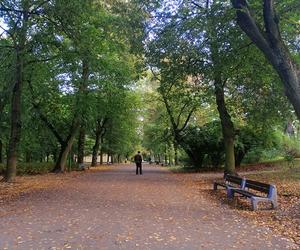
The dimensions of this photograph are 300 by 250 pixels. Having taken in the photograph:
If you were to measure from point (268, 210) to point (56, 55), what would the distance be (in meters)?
13.6

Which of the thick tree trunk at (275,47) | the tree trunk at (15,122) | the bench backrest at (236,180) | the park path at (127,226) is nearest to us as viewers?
the park path at (127,226)

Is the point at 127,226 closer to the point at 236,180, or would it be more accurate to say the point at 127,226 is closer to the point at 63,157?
the point at 236,180

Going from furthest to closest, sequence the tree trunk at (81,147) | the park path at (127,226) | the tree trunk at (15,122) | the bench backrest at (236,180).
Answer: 1. the tree trunk at (81,147)
2. the tree trunk at (15,122)
3. the bench backrest at (236,180)
4. the park path at (127,226)

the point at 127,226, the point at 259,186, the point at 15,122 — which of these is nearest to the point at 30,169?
the point at 15,122

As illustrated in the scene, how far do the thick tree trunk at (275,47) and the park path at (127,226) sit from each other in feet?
10.8

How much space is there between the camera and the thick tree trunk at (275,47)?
9.97 metres

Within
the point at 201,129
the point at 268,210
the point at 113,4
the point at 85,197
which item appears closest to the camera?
the point at 268,210

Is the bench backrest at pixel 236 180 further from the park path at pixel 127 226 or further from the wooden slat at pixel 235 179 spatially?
the park path at pixel 127 226

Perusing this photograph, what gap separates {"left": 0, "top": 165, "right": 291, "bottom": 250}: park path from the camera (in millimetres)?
7547

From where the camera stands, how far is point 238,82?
70.5 ft

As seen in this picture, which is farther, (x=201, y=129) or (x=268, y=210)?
(x=201, y=129)

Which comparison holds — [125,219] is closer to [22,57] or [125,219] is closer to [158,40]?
[158,40]

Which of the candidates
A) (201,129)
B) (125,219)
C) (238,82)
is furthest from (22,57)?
(201,129)

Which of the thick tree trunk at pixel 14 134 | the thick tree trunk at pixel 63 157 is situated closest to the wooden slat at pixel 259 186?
the thick tree trunk at pixel 14 134
